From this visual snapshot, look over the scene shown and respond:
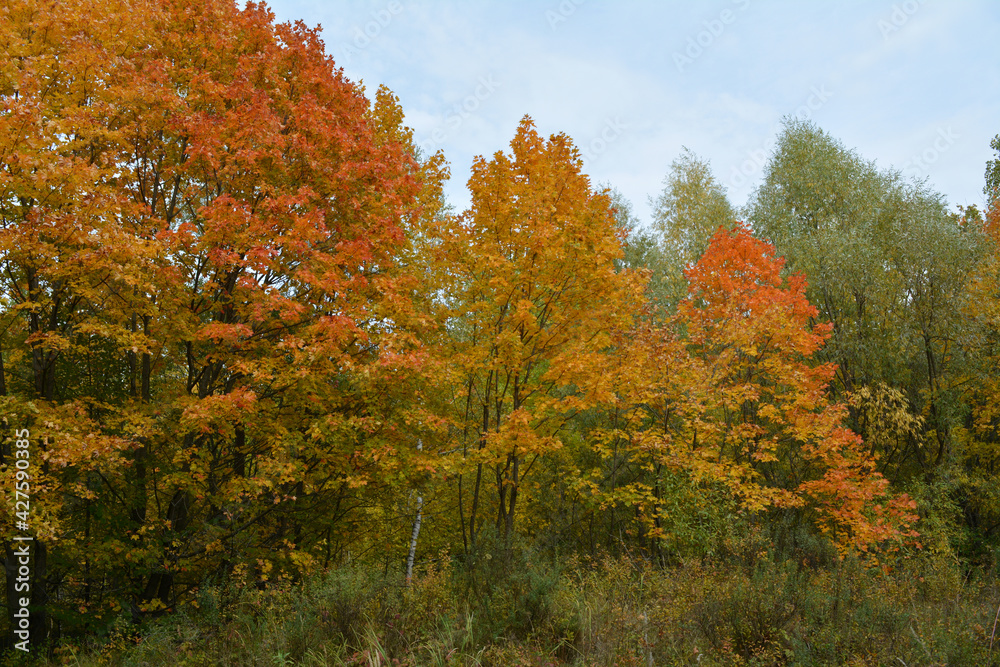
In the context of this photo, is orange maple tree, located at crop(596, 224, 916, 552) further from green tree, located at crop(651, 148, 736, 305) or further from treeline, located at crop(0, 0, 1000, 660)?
green tree, located at crop(651, 148, 736, 305)

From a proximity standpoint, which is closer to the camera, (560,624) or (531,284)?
(560,624)

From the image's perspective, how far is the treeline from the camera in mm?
7082

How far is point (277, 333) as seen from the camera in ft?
30.1

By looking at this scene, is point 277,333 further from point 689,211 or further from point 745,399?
point 689,211

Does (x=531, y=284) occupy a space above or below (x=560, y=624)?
above

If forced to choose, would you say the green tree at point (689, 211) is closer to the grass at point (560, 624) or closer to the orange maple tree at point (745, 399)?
the orange maple tree at point (745, 399)

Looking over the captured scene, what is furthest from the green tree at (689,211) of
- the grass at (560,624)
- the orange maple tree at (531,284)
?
the grass at (560,624)

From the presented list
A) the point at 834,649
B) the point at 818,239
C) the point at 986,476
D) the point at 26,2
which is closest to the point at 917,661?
the point at 834,649

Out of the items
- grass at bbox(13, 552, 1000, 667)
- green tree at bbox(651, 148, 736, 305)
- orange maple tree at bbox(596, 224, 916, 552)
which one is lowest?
grass at bbox(13, 552, 1000, 667)

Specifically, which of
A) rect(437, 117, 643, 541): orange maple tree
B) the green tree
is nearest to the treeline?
rect(437, 117, 643, 541): orange maple tree

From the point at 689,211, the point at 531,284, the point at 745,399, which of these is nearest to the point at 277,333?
the point at 531,284

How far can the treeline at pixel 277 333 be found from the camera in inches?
279

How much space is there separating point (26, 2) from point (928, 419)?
2103 cm

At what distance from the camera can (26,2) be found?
679 centimetres
